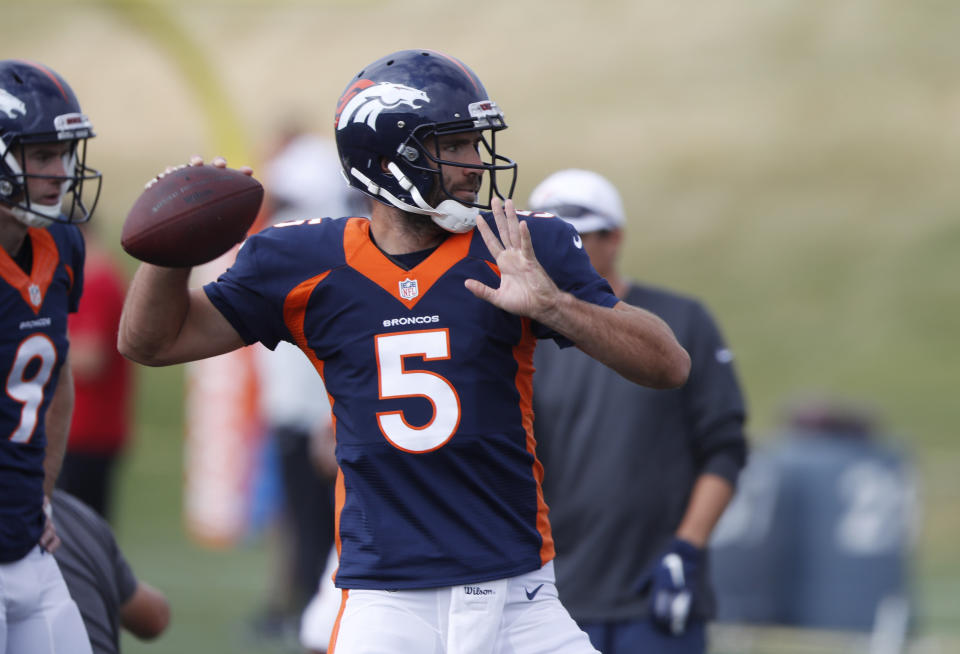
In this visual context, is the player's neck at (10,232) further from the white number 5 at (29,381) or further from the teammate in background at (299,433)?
the teammate in background at (299,433)

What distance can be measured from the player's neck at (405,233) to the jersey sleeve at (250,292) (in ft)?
0.85

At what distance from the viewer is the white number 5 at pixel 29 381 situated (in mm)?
3494

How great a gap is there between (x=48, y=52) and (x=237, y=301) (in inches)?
663

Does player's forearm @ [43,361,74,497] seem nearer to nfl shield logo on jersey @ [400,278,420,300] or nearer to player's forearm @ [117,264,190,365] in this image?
player's forearm @ [117,264,190,365]

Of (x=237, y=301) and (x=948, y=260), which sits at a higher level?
(x=237, y=301)

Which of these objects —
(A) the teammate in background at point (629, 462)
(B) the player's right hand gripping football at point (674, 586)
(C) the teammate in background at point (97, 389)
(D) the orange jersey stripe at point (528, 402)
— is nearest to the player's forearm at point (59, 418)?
(D) the orange jersey stripe at point (528, 402)

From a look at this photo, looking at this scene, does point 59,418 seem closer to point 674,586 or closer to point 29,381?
point 29,381

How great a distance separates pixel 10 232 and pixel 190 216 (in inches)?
26.8

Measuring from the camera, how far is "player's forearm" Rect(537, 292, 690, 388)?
301cm

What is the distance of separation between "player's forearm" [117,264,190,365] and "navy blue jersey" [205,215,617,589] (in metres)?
0.09

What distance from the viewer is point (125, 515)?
11.2 meters

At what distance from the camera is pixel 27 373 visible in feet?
11.6

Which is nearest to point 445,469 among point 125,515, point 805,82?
point 125,515

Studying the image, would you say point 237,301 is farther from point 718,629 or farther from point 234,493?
point 234,493
